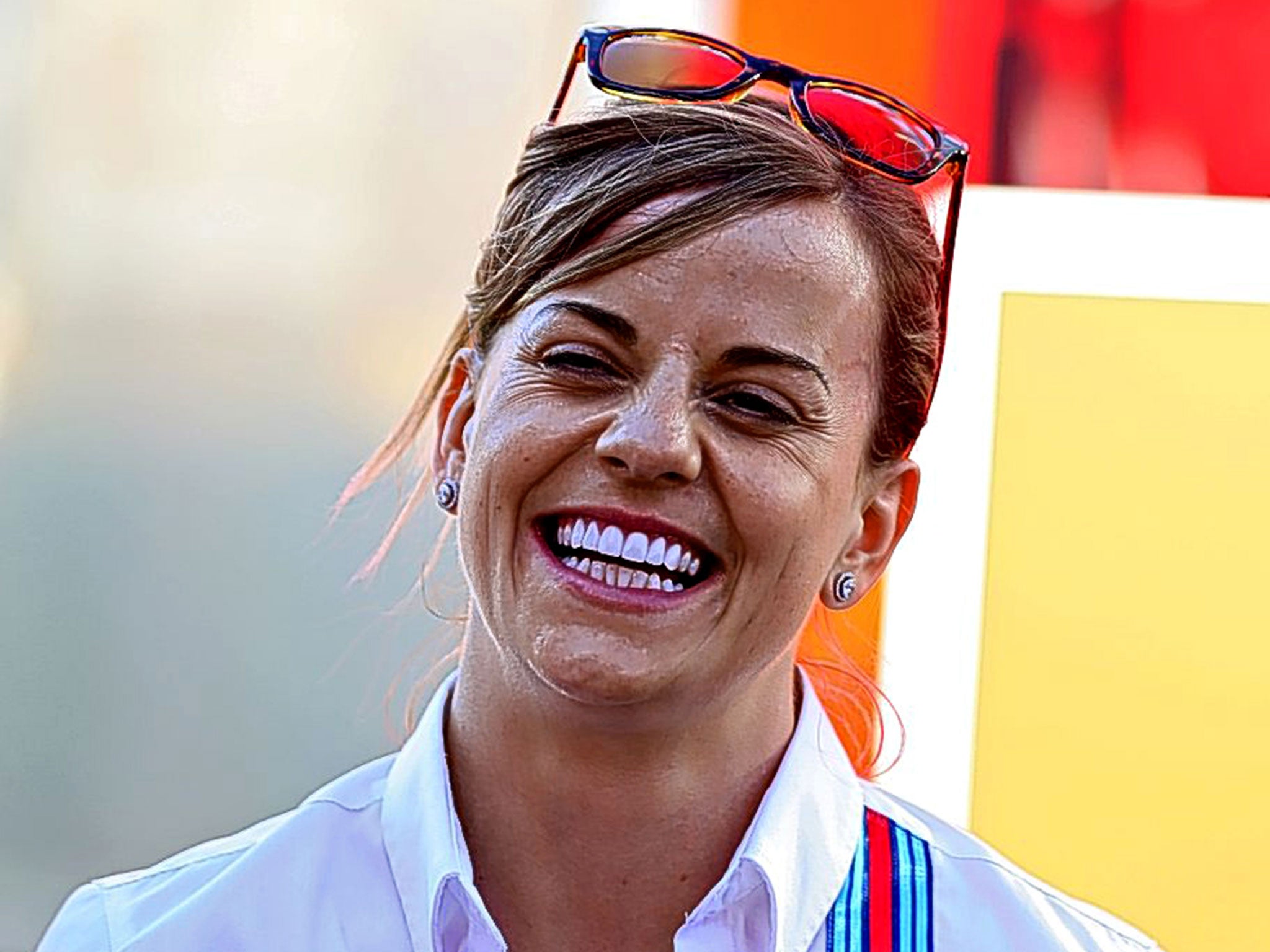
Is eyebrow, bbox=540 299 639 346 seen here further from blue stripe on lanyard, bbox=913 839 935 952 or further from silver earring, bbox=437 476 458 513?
blue stripe on lanyard, bbox=913 839 935 952

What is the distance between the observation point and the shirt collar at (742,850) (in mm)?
1344

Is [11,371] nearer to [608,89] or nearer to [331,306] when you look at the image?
[331,306]

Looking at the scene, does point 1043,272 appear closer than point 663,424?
No

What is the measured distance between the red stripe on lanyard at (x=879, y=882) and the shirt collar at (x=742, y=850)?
0.07 ft

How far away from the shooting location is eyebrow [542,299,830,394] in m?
1.30

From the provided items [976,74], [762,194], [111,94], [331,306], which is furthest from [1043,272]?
[111,94]

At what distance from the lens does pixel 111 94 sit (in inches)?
74.2

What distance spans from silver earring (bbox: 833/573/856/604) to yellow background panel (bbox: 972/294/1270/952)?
1.53ft

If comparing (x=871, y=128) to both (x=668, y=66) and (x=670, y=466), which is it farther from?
(x=670, y=466)

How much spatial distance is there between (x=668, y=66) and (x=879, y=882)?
66cm

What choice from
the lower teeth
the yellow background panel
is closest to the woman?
the lower teeth

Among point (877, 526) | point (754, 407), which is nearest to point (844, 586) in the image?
point (877, 526)

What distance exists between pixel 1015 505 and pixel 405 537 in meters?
0.63

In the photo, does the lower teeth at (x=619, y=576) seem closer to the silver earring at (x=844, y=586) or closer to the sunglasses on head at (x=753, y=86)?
the silver earring at (x=844, y=586)
